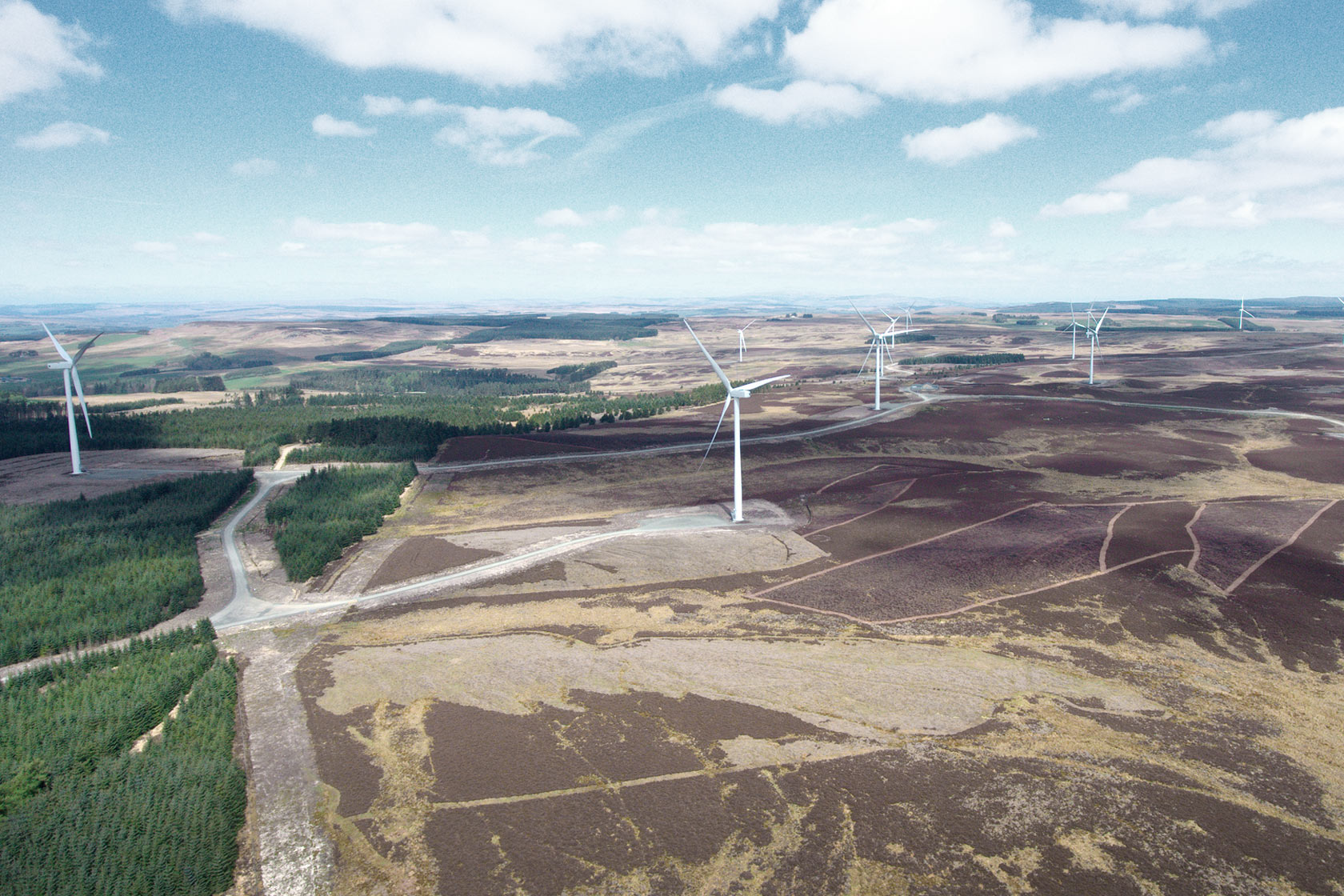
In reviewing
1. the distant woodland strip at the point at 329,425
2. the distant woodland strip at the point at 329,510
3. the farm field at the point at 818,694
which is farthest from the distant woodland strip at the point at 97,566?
the distant woodland strip at the point at 329,425

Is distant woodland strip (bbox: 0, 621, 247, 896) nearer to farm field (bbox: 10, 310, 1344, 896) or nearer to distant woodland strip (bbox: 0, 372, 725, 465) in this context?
farm field (bbox: 10, 310, 1344, 896)

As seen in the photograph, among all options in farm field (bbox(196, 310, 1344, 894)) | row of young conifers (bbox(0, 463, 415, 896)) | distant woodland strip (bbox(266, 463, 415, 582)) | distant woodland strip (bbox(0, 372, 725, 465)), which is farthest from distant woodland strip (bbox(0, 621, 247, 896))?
distant woodland strip (bbox(0, 372, 725, 465))

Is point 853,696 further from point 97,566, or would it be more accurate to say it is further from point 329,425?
point 329,425

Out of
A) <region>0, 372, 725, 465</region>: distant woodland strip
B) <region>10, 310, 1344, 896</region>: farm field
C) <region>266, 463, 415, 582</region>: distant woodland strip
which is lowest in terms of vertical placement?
<region>10, 310, 1344, 896</region>: farm field

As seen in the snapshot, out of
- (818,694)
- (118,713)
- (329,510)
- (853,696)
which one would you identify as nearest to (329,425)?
(329,510)

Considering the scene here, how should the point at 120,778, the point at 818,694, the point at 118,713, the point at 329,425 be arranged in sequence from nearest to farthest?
the point at 120,778, the point at 118,713, the point at 818,694, the point at 329,425

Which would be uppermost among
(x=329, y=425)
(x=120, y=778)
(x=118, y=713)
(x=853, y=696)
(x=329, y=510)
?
(x=329, y=425)
